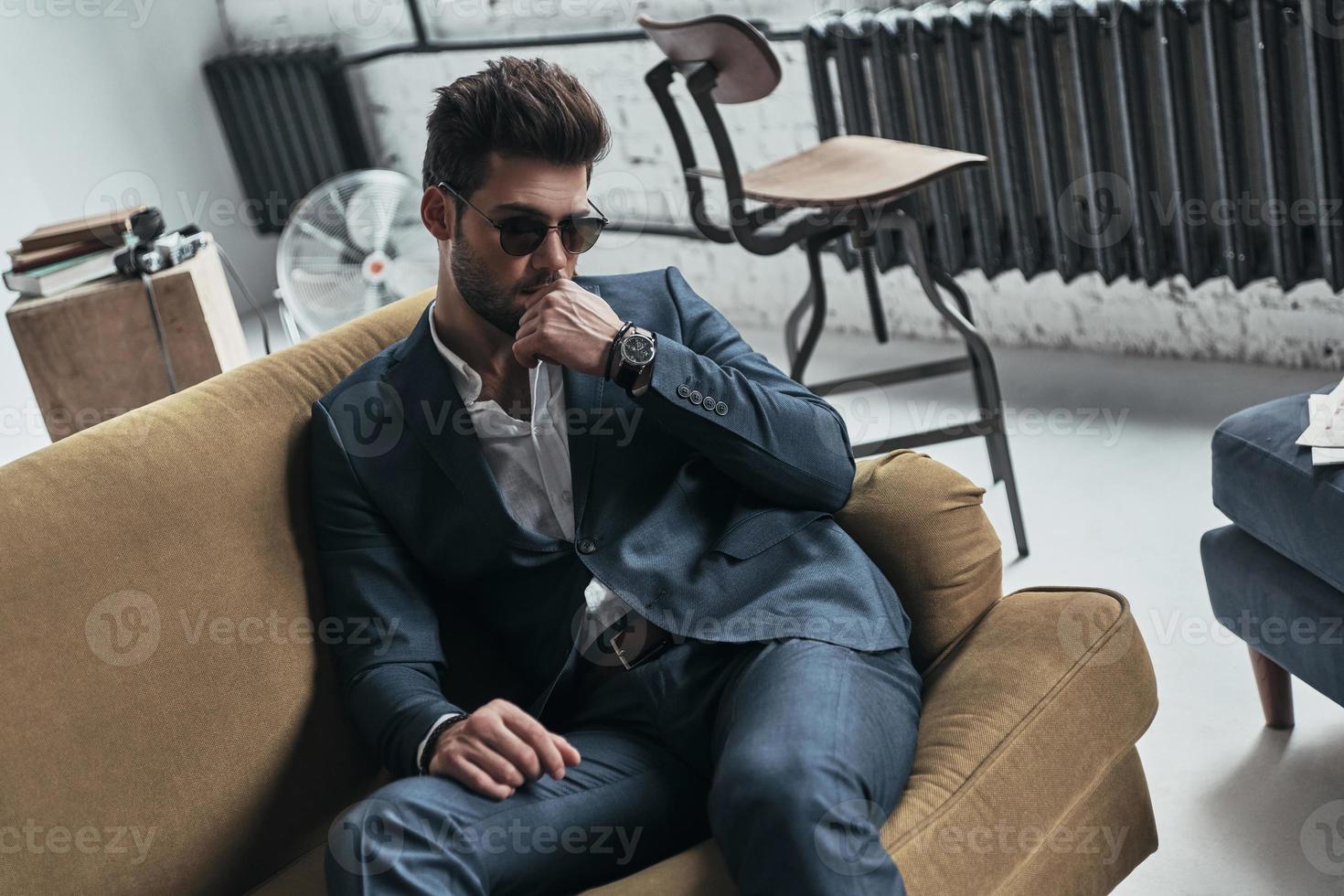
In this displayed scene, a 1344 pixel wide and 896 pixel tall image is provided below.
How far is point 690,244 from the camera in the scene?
4.71 meters

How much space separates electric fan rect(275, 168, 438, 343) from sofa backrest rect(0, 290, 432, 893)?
85.0 inches

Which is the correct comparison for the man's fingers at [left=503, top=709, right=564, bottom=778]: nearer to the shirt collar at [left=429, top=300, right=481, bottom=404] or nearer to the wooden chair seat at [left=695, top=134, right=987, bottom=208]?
the shirt collar at [left=429, top=300, right=481, bottom=404]

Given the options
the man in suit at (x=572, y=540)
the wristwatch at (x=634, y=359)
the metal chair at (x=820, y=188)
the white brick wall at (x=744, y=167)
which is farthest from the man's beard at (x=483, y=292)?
the white brick wall at (x=744, y=167)

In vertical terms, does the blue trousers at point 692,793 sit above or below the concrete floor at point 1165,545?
above

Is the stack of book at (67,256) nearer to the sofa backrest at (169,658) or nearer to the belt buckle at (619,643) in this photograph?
the sofa backrest at (169,658)

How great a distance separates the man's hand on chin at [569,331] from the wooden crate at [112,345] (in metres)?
1.34

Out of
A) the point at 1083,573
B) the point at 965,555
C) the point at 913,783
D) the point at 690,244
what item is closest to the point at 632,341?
the point at 965,555

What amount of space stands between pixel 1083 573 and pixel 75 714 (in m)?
1.89

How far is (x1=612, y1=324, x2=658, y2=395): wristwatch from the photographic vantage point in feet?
5.35

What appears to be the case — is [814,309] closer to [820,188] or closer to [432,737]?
[820,188]

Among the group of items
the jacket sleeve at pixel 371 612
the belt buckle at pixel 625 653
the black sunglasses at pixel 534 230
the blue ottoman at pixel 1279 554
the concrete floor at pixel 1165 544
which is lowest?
the concrete floor at pixel 1165 544

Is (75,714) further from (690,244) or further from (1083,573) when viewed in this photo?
(690,244)

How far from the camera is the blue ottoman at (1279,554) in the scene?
1.77 m

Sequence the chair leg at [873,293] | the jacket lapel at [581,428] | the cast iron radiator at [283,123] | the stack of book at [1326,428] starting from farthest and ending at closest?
the cast iron radiator at [283,123], the chair leg at [873,293], the stack of book at [1326,428], the jacket lapel at [581,428]
